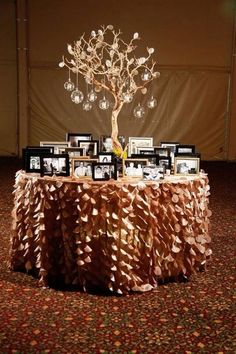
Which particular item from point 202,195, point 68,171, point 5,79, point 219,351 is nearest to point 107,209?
point 68,171

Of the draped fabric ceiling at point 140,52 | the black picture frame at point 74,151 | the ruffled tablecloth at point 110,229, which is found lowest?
the ruffled tablecloth at point 110,229

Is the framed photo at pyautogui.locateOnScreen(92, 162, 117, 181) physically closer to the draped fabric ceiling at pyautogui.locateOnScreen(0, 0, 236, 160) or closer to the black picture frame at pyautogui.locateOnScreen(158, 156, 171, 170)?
the black picture frame at pyautogui.locateOnScreen(158, 156, 171, 170)

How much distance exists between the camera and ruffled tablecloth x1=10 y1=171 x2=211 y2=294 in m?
3.09

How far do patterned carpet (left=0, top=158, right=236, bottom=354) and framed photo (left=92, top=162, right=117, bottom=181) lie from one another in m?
0.80

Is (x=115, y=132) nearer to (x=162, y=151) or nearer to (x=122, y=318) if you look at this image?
(x=162, y=151)

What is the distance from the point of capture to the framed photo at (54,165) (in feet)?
11.3

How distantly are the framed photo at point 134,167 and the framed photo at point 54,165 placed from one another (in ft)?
1.46

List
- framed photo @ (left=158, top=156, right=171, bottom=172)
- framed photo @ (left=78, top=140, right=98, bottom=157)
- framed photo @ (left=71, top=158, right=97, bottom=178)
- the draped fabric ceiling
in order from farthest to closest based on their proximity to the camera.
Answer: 1. the draped fabric ceiling
2. framed photo @ (left=78, top=140, right=98, bottom=157)
3. framed photo @ (left=158, top=156, right=171, bottom=172)
4. framed photo @ (left=71, top=158, right=97, bottom=178)

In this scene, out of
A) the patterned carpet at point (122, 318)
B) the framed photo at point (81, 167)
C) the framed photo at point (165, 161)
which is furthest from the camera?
the framed photo at point (165, 161)

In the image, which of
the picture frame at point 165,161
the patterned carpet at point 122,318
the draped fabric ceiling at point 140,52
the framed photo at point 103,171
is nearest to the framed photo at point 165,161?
the picture frame at point 165,161

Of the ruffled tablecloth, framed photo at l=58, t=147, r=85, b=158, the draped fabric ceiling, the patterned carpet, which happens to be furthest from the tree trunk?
the draped fabric ceiling

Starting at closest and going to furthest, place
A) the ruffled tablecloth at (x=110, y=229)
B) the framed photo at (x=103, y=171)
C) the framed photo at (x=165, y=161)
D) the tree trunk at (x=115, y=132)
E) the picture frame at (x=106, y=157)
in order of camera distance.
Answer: the ruffled tablecloth at (x=110, y=229), the framed photo at (x=103, y=171), the picture frame at (x=106, y=157), the framed photo at (x=165, y=161), the tree trunk at (x=115, y=132)

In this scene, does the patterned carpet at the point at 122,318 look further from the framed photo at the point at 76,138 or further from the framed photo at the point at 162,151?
the framed photo at the point at 76,138

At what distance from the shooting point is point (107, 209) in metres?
3.07
